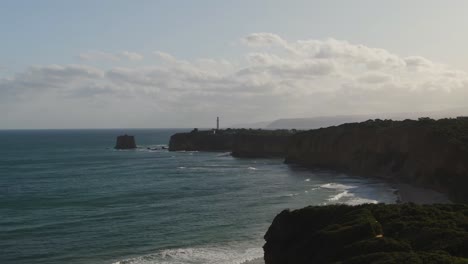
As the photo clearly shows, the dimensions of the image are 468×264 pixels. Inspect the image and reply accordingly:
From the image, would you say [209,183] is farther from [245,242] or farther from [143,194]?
[245,242]

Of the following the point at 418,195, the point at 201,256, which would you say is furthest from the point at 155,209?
the point at 418,195

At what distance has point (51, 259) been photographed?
30250 mm

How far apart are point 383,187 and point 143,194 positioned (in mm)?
26488

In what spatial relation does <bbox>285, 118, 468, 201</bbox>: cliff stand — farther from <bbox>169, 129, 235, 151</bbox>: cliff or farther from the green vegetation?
<bbox>169, 129, 235, 151</bbox>: cliff

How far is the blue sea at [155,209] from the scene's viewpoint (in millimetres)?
31625

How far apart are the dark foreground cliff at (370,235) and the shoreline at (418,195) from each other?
70.5 ft

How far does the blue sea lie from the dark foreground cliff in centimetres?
570

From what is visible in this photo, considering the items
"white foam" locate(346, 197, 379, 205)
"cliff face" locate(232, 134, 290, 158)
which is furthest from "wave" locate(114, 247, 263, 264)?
"cliff face" locate(232, 134, 290, 158)

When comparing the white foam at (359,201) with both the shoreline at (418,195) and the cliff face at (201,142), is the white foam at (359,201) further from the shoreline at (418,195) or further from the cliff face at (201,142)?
the cliff face at (201,142)

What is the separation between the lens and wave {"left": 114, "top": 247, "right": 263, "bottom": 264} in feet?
96.0

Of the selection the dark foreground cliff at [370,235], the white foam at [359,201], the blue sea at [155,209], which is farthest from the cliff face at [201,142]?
the dark foreground cliff at [370,235]

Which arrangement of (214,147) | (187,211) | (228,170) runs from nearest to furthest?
(187,211), (228,170), (214,147)

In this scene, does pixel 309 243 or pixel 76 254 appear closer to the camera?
pixel 309 243

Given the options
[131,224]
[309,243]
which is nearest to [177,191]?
[131,224]
